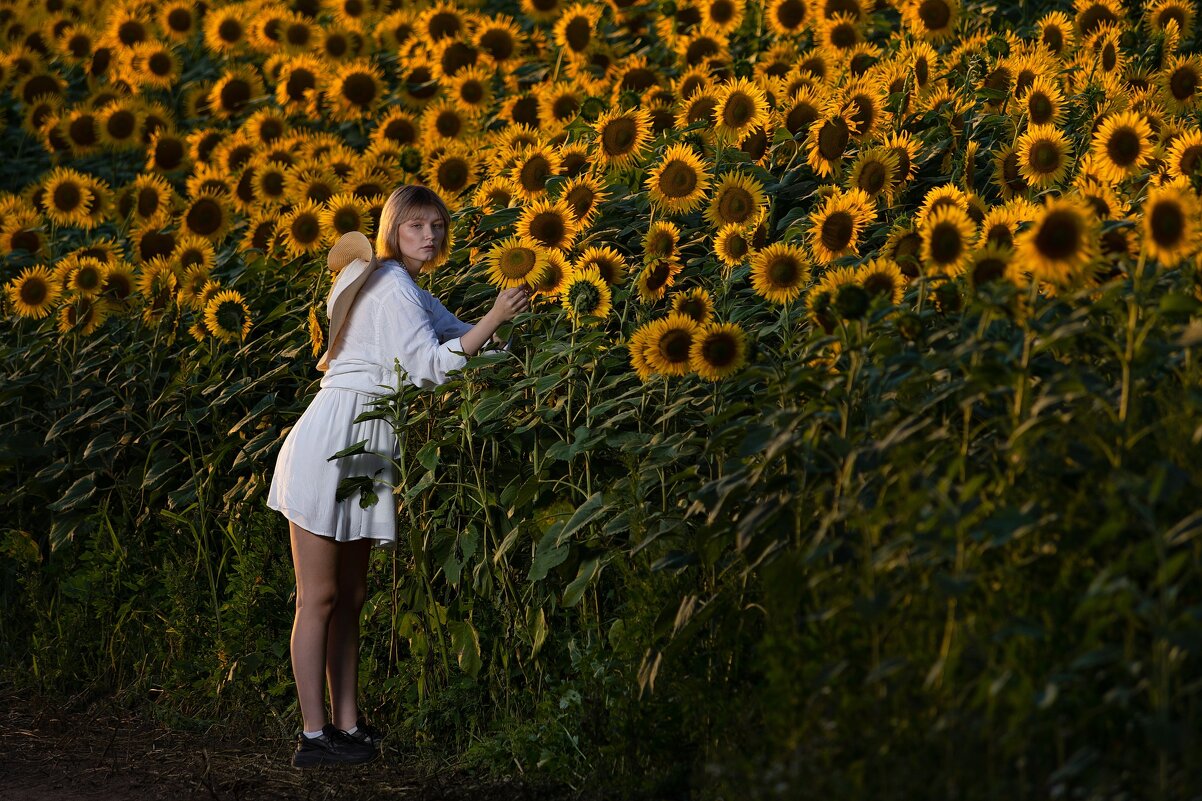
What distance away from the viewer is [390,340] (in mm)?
5039

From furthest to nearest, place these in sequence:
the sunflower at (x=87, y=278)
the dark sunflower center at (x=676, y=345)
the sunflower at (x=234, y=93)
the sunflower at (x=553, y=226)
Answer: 1. the sunflower at (x=234, y=93)
2. the sunflower at (x=87, y=278)
3. the sunflower at (x=553, y=226)
4. the dark sunflower center at (x=676, y=345)

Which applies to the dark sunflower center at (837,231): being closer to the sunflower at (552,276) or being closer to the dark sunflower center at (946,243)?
the dark sunflower center at (946,243)

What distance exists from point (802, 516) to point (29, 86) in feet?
23.6

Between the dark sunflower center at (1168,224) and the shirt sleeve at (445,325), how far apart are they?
2348 millimetres

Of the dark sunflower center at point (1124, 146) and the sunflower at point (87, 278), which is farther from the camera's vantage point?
the sunflower at point (87, 278)

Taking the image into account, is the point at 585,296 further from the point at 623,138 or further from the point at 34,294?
the point at 34,294

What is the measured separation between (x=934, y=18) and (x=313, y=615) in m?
4.41

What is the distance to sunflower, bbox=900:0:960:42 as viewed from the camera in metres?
7.40

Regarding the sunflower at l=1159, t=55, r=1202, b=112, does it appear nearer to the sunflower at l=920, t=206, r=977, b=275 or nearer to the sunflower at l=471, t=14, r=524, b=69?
the sunflower at l=920, t=206, r=977, b=275

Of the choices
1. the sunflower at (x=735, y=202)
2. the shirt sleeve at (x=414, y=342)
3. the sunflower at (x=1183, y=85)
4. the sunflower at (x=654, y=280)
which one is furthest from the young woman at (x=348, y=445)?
the sunflower at (x=1183, y=85)

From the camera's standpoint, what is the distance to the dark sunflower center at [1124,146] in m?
5.29

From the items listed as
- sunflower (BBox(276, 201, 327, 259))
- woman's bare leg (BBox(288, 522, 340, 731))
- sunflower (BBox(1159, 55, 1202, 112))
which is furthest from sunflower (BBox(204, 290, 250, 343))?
sunflower (BBox(1159, 55, 1202, 112))

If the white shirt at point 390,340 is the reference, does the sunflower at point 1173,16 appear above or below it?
above

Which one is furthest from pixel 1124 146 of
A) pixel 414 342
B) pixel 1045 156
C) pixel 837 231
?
pixel 414 342
